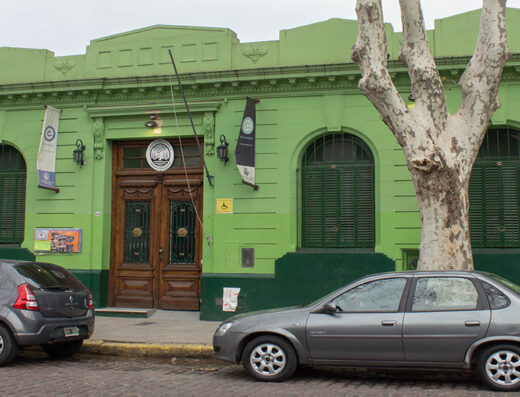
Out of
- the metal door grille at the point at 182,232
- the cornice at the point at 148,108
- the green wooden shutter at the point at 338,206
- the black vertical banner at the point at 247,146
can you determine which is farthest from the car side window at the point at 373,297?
the cornice at the point at 148,108

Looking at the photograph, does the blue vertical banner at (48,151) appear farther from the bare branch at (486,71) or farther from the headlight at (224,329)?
the bare branch at (486,71)

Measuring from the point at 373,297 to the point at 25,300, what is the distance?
4.55m

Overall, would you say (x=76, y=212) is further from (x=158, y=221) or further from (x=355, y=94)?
(x=355, y=94)

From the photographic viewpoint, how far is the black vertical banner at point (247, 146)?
11406 mm

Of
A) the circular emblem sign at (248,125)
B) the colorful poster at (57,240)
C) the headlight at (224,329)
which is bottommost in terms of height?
the headlight at (224,329)

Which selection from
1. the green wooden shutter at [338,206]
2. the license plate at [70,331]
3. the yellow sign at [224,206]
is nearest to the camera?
the license plate at [70,331]

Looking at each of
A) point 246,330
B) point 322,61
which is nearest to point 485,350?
point 246,330

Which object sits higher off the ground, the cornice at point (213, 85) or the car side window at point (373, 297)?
the cornice at point (213, 85)

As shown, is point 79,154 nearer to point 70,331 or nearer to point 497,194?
point 70,331

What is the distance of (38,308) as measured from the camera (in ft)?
25.1

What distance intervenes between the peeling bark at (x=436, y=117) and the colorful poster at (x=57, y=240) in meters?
7.48

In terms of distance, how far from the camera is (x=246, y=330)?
6.94 m

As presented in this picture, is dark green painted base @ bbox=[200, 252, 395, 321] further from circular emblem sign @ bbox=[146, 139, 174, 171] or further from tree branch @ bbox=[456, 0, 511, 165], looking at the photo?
tree branch @ bbox=[456, 0, 511, 165]

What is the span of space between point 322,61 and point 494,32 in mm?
4154
